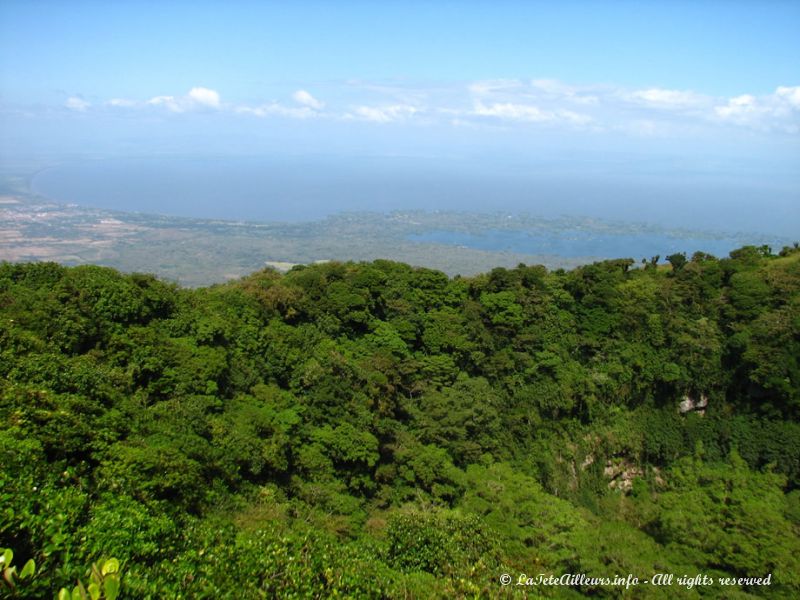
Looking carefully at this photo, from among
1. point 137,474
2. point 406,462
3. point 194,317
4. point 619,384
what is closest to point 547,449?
point 619,384

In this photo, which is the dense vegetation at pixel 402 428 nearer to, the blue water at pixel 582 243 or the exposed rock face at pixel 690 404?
the exposed rock face at pixel 690 404

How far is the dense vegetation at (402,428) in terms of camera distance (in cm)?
686

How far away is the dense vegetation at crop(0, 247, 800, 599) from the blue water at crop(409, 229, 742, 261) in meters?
40.3

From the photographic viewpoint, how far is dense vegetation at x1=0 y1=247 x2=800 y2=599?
6.86 m

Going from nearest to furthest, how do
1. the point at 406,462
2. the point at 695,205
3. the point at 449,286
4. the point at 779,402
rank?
1. the point at 406,462
2. the point at 779,402
3. the point at 449,286
4. the point at 695,205

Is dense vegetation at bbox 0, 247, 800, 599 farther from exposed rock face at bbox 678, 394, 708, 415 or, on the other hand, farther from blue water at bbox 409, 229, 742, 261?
blue water at bbox 409, 229, 742, 261

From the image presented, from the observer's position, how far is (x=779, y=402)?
69.2 feet

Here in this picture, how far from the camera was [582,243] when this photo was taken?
2798 inches

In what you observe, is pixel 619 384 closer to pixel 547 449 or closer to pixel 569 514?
pixel 547 449

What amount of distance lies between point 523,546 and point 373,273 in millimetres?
12172

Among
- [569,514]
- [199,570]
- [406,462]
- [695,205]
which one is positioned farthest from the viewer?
[695,205]

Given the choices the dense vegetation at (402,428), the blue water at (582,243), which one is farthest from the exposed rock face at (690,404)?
the blue water at (582,243)

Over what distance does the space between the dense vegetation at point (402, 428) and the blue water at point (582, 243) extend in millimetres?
40299

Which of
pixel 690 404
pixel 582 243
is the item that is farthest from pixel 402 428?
pixel 582 243
